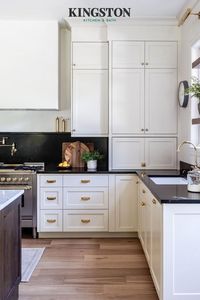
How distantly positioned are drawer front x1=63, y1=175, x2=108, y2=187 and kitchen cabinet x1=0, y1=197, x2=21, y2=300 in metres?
1.59

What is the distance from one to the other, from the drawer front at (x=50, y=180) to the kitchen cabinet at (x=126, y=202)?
2.36 ft

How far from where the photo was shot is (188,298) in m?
2.30

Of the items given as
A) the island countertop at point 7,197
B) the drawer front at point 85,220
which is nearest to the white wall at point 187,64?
the drawer front at point 85,220

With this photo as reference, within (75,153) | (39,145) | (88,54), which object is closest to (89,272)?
(75,153)

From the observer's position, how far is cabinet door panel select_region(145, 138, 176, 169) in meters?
4.38

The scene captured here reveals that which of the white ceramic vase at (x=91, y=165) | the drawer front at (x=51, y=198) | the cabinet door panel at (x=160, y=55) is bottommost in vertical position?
the drawer front at (x=51, y=198)

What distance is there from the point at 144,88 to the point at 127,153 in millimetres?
873

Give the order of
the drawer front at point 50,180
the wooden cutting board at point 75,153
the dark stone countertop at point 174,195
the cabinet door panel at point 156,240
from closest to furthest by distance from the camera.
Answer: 1. the dark stone countertop at point 174,195
2. the cabinet door panel at point 156,240
3. the drawer front at point 50,180
4. the wooden cutting board at point 75,153

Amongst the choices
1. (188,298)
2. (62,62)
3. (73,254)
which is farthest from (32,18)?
(188,298)

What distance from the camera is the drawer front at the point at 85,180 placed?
13.5ft

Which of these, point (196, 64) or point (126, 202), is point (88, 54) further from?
point (126, 202)

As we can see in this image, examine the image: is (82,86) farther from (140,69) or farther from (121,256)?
(121,256)

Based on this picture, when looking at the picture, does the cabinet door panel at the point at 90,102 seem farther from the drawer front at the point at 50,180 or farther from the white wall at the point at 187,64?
the white wall at the point at 187,64

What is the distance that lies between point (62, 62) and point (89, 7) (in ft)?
3.14
